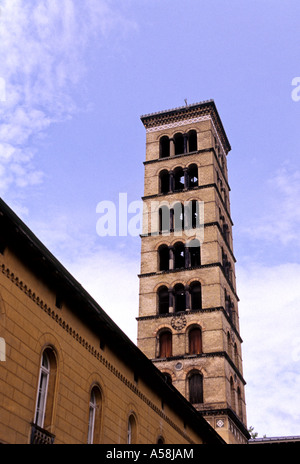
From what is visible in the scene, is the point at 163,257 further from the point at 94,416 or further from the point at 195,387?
the point at 94,416

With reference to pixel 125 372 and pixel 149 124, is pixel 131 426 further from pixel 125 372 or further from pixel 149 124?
pixel 149 124

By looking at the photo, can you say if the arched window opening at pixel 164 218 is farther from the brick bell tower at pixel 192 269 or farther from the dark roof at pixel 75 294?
the dark roof at pixel 75 294

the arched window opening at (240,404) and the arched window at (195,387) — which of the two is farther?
the arched window opening at (240,404)

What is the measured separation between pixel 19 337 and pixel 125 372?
8.16 m

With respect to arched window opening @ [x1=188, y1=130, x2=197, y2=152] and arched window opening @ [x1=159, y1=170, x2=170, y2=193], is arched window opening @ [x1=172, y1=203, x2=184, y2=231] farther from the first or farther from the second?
arched window opening @ [x1=188, y1=130, x2=197, y2=152]

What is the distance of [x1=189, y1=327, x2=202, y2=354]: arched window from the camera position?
44.2m

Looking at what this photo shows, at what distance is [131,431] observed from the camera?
23.4 metres

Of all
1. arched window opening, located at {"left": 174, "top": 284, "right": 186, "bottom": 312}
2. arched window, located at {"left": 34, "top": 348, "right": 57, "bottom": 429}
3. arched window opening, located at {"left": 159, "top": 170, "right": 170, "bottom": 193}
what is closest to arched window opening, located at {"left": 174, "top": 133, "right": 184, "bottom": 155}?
arched window opening, located at {"left": 159, "top": 170, "right": 170, "bottom": 193}

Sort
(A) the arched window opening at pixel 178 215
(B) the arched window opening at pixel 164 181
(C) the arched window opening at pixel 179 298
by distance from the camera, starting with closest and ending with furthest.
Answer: (C) the arched window opening at pixel 179 298 → (A) the arched window opening at pixel 178 215 → (B) the arched window opening at pixel 164 181

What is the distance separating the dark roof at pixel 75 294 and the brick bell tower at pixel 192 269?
1431 centimetres

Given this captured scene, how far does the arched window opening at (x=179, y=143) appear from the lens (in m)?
54.8

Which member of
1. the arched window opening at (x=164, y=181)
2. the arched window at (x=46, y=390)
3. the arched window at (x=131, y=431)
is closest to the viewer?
the arched window at (x=46, y=390)

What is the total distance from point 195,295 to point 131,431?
24.0 metres

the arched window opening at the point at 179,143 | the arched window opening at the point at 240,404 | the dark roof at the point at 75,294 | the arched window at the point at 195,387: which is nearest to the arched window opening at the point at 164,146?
the arched window opening at the point at 179,143
